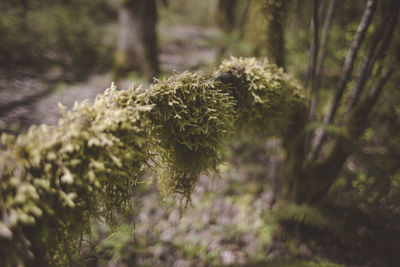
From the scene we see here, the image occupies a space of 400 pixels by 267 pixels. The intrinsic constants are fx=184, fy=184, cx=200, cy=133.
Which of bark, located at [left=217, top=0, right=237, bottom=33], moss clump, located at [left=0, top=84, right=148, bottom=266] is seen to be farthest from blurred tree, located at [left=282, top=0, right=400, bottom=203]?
bark, located at [left=217, top=0, right=237, bottom=33]

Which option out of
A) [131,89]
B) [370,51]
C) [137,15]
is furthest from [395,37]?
[137,15]

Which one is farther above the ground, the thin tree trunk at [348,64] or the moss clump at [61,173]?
the thin tree trunk at [348,64]

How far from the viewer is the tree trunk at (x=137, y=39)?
198 inches

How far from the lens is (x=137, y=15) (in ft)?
16.7

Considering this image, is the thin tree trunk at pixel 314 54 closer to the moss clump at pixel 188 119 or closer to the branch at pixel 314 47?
the branch at pixel 314 47

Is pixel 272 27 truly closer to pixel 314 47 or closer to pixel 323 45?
pixel 314 47

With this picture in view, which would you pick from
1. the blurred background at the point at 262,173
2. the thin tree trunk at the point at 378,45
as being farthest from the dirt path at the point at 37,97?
the thin tree trunk at the point at 378,45

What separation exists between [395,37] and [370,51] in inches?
15.0

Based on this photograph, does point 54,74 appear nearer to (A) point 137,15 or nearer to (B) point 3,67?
(B) point 3,67

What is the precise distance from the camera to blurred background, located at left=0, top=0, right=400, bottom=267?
2.29 m

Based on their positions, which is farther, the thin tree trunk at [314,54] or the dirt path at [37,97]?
the dirt path at [37,97]

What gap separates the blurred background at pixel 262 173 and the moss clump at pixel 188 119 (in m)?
0.31

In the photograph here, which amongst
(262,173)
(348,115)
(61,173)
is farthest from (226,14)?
(61,173)

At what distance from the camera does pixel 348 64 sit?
86.1 inches
